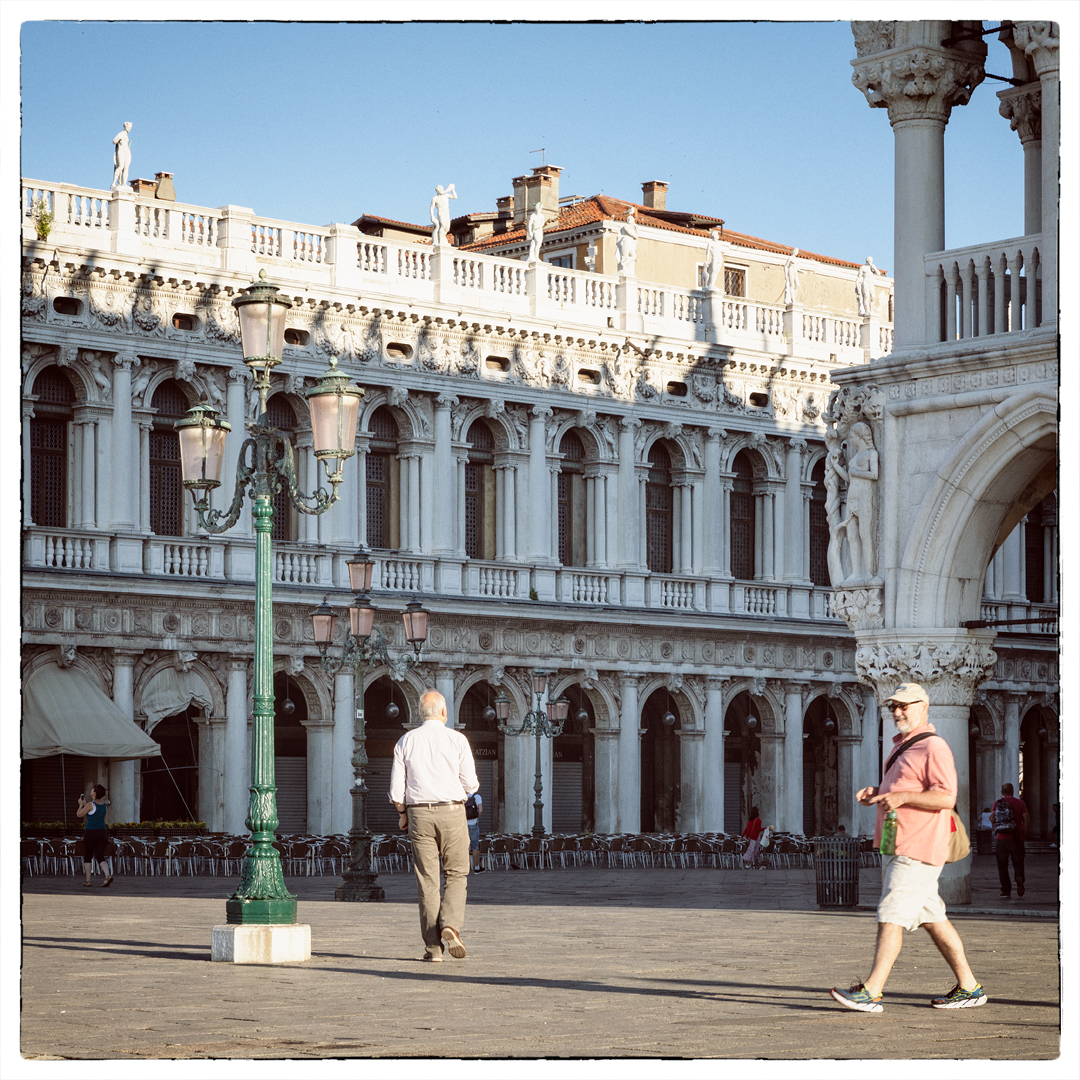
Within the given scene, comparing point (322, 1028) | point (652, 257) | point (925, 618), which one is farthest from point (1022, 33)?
point (652, 257)

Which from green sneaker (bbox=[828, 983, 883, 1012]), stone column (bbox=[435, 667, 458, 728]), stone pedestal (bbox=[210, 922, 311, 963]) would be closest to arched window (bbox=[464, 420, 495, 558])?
stone column (bbox=[435, 667, 458, 728])

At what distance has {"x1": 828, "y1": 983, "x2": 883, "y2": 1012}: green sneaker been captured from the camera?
10.0 meters

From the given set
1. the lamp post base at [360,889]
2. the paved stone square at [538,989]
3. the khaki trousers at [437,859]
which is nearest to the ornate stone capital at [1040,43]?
the paved stone square at [538,989]

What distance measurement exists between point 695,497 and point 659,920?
22.7 metres

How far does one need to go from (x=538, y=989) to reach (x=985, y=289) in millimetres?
6716

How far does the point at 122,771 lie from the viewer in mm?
33250

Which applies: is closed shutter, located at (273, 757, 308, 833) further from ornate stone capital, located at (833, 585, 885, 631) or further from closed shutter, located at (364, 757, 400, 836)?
ornate stone capital, located at (833, 585, 885, 631)

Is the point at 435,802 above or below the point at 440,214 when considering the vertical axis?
below

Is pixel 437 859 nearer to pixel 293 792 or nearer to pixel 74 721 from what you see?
pixel 74 721

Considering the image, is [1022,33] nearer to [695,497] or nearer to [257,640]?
[257,640]

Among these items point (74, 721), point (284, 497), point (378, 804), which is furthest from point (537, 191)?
point (74, 721)

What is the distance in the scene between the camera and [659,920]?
18.8m

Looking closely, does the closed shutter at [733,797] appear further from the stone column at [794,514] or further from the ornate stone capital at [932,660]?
the ornate stone capital at [932,660]

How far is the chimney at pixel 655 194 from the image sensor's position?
47281mm
